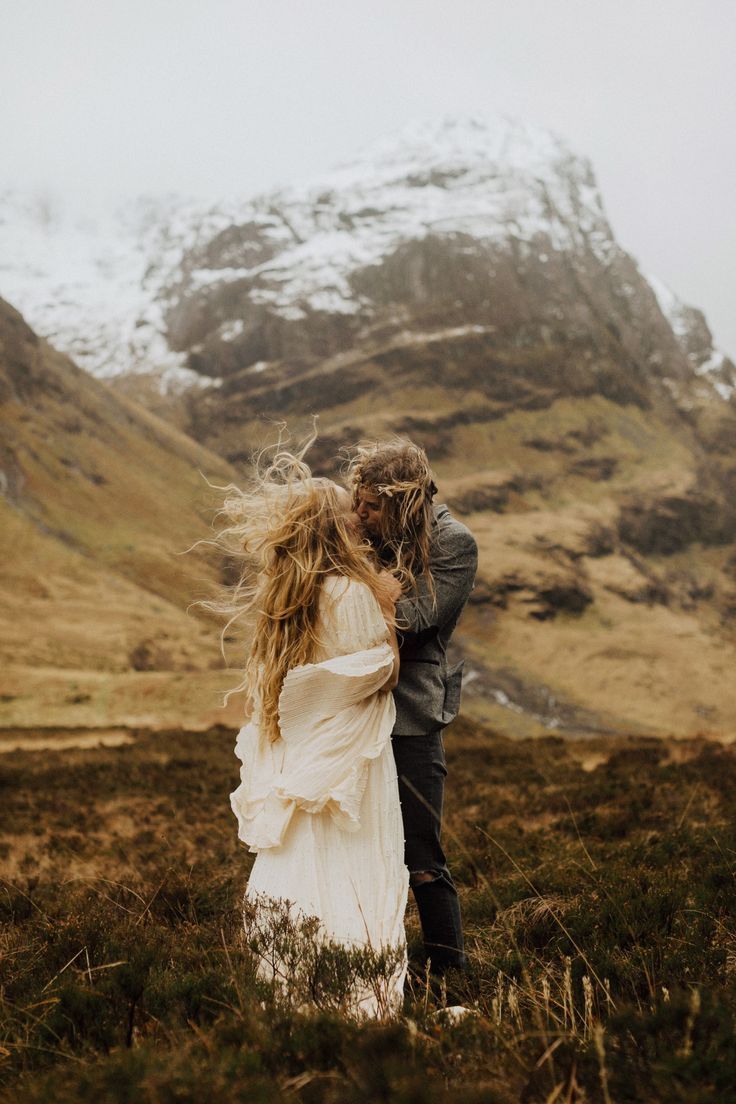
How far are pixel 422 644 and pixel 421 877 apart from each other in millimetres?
855

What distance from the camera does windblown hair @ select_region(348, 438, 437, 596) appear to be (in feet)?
11.3

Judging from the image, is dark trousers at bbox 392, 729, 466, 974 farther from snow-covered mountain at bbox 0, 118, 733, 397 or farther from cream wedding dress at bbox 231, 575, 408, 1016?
snow-covered mountain at bbox 0, 118, 733, 397

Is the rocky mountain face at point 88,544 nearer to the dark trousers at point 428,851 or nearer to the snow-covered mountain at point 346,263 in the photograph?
the dark trousers at point 428,851

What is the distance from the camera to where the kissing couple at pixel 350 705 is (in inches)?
119

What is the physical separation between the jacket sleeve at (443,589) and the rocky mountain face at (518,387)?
1978 inches

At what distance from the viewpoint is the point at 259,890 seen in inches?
124

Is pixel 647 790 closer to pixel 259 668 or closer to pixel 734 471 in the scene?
pixel 259 668

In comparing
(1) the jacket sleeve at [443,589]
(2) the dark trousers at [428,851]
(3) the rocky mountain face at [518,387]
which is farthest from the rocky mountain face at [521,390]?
(1) the jacket sleeve at [443,589]

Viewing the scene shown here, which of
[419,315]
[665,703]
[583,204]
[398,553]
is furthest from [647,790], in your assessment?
[583,204]

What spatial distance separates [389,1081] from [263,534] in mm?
1957

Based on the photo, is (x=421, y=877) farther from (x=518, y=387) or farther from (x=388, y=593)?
(x=518, y=387)

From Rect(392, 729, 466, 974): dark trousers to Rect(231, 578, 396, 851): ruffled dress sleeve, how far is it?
0.28m

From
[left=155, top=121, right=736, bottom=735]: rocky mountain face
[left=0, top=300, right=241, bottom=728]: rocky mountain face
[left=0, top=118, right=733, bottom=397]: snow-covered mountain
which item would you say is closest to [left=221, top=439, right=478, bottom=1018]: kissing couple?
[left=0, top=300, right=241, bottom=728]: rocky mountain face

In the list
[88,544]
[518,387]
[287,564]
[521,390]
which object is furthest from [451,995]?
[518,387]
